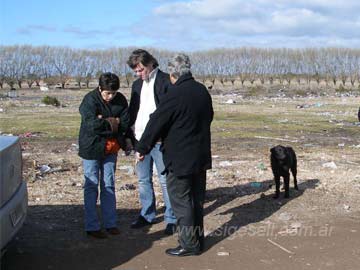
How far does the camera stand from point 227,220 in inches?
258

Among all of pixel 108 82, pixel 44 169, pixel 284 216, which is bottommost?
pixel 284 216

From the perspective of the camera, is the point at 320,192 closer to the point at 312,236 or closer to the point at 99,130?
the point at 312,236

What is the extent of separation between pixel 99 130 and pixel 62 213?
1.65m

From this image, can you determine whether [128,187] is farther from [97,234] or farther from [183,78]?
[183,78]

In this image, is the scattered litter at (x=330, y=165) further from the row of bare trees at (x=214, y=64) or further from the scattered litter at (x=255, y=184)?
the row of bare trees at (x=214, y=64)

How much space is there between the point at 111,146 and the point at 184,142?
0.97 m

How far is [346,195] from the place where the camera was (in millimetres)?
7844

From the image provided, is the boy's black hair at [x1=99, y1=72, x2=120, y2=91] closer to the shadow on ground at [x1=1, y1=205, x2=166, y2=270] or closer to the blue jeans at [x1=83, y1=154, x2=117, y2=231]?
the blue jeans at [x1=83, y1=154, x2=117, y2=231]

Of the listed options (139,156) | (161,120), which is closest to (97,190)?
(139,156)

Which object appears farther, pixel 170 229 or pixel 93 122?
pixel 170 229

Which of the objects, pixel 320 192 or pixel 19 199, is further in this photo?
pixel 320 192

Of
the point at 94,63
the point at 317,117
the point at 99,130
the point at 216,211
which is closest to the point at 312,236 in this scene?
the point at 216,211

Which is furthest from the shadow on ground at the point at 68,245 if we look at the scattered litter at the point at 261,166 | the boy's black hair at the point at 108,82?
the scattered litter at the point at 261,166

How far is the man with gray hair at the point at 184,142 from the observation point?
512cm
